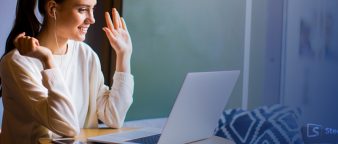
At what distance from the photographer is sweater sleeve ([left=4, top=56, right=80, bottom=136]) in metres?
1.43

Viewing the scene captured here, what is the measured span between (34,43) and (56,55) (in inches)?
9.9

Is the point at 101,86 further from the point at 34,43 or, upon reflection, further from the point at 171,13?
the point at 171,13

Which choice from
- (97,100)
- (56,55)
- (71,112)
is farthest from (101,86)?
(71,112)

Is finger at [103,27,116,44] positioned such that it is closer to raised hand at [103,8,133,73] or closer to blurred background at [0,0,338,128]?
raised hand at [103,8,133,73]

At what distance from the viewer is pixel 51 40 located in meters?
1.66

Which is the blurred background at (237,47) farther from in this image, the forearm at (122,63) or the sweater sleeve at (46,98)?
the sweater sleeve at (46,98)

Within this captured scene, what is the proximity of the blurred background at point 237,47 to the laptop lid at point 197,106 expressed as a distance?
88 centimetres

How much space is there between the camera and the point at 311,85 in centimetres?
239

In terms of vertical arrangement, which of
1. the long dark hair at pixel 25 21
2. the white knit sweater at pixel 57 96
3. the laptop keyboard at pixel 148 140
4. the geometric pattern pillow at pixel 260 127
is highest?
the long dark hair at pixel 25 21

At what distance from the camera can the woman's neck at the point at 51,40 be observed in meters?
1.66

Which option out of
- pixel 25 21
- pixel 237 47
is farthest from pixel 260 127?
pixel 237 47

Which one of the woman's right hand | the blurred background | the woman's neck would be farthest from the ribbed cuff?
the blurred background

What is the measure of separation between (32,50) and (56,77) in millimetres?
109

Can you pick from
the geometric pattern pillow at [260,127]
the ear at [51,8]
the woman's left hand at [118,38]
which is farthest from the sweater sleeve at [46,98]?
the geometric pattern pillow at [260,127]
